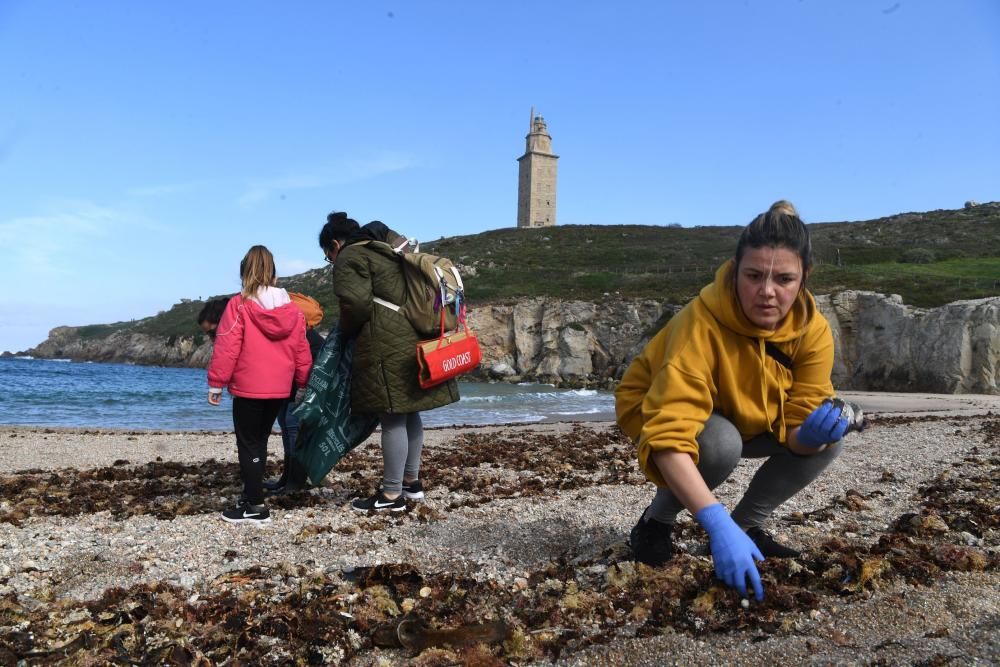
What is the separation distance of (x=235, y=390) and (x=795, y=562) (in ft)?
11.8

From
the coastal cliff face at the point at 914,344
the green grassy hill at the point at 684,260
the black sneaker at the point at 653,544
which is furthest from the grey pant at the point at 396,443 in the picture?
the coastal cliff face at the point at 914,344

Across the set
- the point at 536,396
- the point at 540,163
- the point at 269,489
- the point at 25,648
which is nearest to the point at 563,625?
the point at 25,648

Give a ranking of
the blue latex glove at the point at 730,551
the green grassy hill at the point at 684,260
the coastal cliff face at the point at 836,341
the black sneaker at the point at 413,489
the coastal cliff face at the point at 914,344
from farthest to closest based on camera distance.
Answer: the green grassy hill at the point at 684,260
the coastal cliff face at the point at 836,341
the coastal cliff face at the point at 914,344
the black sneaker at the point at 413,489
the blue latex glove at the point at 730,551

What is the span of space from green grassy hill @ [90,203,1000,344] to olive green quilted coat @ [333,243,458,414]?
25368 mm

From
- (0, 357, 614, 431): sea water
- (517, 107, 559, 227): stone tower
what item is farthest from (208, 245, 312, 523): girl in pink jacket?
(517, 107, 559, 227): stone tower

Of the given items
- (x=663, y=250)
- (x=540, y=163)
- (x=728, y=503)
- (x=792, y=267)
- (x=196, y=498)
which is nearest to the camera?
(x=792, y=267)

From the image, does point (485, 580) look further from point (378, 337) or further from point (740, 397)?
point (378, 337)

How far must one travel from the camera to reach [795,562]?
296 cm

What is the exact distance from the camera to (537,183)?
A: 91438 millimetres

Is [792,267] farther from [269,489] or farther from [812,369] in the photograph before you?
[269,489]

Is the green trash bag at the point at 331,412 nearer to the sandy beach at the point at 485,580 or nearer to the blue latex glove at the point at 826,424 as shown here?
the sandy beach at the point at 485,580

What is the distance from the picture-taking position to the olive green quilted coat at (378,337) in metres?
4.56

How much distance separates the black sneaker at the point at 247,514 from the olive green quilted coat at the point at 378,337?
0.96 m

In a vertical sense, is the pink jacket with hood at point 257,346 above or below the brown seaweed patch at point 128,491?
above
